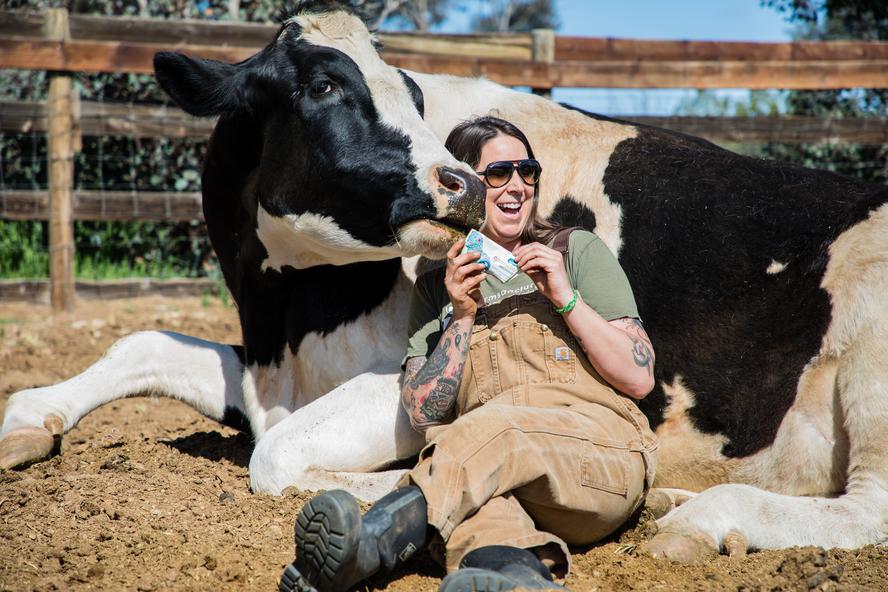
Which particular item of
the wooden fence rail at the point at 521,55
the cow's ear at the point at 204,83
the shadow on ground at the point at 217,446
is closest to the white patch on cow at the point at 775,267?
the cow's ear at the point at 204,83

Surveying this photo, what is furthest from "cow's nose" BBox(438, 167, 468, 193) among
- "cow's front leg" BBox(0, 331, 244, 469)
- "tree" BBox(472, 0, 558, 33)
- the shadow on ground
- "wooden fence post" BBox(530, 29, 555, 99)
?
"tree" BBox(472, 0, 558, 33)

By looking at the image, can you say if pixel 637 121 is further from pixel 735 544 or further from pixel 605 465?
pixel 605 465

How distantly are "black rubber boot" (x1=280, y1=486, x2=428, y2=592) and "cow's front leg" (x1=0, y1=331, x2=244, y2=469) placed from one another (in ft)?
6.51

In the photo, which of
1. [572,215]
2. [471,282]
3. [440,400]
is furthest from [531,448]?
[572,215]

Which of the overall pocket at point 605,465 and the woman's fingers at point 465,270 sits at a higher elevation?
the woman's fingers at point 465,270

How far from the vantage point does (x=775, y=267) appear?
3613 mm

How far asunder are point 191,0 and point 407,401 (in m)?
9.00

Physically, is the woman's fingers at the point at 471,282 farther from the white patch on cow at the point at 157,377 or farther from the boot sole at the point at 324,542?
the white patch on cow at the point at 157,377

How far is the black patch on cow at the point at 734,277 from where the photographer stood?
3547 millimetres

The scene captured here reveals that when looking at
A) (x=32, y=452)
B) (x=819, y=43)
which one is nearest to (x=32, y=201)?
(x=32, y=452)

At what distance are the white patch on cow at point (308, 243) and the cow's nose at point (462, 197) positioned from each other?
1.00 ft

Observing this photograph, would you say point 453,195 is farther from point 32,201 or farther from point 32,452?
point 32,201

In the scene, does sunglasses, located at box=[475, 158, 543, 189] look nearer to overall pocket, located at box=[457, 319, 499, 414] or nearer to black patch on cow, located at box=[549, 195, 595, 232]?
overall pocket, located at box=[457, 319, 499, 414]

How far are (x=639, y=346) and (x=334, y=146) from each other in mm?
1288
